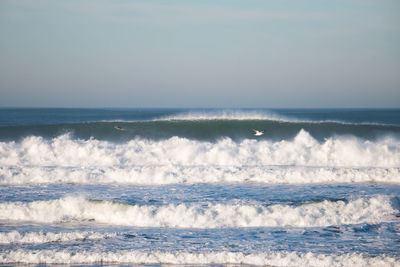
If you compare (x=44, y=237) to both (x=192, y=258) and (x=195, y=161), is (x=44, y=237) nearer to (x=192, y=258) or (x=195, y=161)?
(x=192, y=258)

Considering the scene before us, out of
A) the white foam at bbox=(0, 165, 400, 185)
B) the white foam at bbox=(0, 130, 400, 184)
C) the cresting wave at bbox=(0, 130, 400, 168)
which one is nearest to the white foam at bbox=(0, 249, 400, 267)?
the white foam at bbox=(0, 165, 400, 185)

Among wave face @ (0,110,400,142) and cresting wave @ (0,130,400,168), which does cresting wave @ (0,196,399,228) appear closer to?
cresting wave @ (0,130,400,168)

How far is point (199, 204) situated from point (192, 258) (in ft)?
9.72

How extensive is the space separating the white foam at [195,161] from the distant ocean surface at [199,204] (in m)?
0.04

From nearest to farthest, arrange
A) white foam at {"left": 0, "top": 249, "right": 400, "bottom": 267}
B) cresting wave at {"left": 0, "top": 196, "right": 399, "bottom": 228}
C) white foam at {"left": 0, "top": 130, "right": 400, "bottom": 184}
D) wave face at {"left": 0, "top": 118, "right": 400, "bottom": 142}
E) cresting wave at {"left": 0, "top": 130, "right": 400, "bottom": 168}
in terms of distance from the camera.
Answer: white foam at {"left": 0, "top": 249, "right": 400, "bottom": 267}, cresting wave at {"left": 0, "top": 196, "right": 399, "bottom": 228}, white foam at {"left": 0, "top": 130, "right": 400, "bottom": 184}, cresting wave at {"left": 0, "top": 130, "right": 400, "bottom": 168}, wave face at {"left": 0, "top": 118, "right": 400, "bottom": 142}

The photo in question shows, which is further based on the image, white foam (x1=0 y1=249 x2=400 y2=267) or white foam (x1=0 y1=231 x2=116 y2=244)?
white foam (x1=0 y1=231 x2=116 y2=244)

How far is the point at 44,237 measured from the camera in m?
7.93

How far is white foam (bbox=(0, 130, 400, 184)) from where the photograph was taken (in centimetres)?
1332

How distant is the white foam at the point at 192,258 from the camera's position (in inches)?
265

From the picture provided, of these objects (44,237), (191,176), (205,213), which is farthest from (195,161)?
(44,237)

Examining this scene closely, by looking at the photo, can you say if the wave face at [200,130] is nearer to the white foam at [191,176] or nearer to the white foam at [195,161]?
the white foam at [195,161]

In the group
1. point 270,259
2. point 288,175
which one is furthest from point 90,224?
point 288,175

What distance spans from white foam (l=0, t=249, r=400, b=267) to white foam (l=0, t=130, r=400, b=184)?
19.7 feet

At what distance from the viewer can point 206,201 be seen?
10.2 meters
